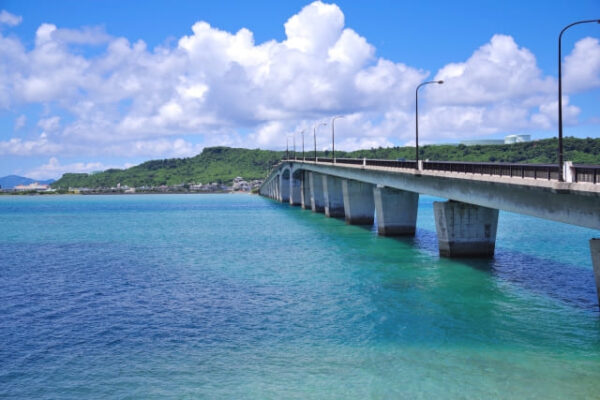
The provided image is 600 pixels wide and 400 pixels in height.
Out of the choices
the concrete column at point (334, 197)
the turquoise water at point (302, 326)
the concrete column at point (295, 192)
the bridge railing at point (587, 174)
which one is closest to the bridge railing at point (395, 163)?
the turquoise water at point (302, 326)

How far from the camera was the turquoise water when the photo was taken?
1759 cm

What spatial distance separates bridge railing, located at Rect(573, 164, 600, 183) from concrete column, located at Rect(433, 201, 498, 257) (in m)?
16.3

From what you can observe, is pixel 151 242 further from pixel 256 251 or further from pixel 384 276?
pixel 384 276

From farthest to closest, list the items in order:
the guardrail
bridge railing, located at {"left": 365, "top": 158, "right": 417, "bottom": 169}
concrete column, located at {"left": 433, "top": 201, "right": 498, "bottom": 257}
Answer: bridge railing, located at {"left": 365, "top": 158, "right": 417, "bottom": 169} < concrete column, located at {"left": 433, "top": 201, "right": 498, "bottom": 257} < the guardrail

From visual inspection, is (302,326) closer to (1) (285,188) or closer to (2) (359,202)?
(2) (359,202)

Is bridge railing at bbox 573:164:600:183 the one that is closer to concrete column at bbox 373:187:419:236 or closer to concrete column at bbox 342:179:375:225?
concrete column at bbox 373:187:419:236

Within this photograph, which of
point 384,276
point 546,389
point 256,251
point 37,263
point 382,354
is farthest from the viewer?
point 256,251

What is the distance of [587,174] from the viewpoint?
2391 cm

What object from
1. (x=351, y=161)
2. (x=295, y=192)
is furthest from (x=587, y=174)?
(x=295, y=192)

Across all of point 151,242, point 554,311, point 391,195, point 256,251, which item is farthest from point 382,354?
point 151,242

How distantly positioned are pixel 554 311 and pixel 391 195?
32966mm

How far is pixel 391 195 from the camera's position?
192 ft

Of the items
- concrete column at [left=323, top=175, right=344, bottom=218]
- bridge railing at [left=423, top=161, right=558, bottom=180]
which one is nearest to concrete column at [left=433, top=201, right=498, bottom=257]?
bridge railing at [left=423, top=161, right=558, bottom=180]

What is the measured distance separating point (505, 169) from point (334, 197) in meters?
60.6
